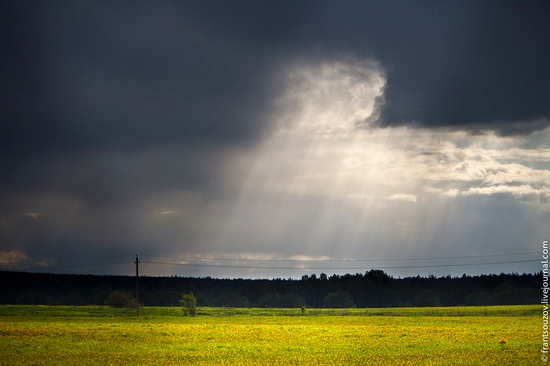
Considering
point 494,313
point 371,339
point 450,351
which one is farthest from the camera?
point 494,313

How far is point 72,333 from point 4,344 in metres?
12.1

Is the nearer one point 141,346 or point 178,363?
point 178,363

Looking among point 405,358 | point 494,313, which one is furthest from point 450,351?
point 494,313

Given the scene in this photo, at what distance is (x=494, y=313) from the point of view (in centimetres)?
10819

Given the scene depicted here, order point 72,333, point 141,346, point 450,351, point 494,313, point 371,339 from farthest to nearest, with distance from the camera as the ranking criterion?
point 494,313 < point 72,333 < point 371,339 < point 141,346 < point 450,351

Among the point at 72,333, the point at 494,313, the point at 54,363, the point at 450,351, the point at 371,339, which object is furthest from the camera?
the point at 494,313

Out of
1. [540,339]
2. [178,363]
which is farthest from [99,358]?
[540,339]

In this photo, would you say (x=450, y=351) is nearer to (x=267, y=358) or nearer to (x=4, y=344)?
(x=267, y=358)

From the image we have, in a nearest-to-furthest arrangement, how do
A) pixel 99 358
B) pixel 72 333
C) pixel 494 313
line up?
pixel 99 358
pixel 72 333
pixel 494 313

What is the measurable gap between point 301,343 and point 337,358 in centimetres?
1081

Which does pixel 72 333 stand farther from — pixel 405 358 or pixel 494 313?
pixel 494 313

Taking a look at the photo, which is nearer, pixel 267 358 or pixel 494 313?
pixel 267 358

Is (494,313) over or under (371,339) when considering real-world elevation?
under

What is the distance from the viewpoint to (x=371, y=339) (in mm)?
49281
